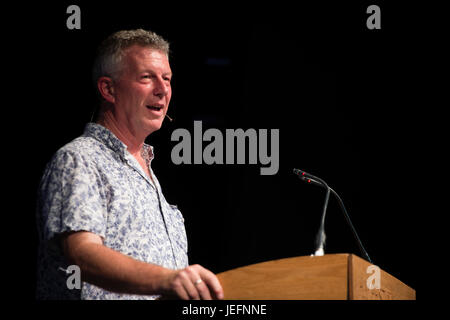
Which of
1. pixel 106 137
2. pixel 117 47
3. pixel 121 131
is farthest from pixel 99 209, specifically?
pixel 117 47

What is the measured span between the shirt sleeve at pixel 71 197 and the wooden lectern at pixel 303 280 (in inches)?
17.9

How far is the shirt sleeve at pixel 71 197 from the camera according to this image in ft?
4.86

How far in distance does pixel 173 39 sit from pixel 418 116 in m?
1.57

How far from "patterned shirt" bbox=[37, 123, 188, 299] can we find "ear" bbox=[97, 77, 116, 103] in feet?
0.61

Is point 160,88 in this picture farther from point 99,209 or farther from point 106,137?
point 99,209

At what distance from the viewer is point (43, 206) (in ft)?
5.16

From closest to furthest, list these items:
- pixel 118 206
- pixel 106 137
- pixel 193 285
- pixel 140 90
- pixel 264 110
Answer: pixel 193 285 < pixel 118 206 < pixel 106 137 < pixel 140 90 < pixel 264 110

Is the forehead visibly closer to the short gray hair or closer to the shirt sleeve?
the short gray hair

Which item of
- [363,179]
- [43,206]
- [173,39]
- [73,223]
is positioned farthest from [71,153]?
[363,179]

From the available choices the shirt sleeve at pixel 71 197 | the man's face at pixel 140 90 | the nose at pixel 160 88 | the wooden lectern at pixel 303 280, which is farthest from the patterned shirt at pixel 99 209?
the wooden lectern at pixel 303 280

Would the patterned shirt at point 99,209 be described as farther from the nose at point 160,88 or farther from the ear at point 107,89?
the nose at point 160,88

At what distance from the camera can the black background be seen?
2.76 m

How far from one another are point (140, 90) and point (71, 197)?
0.71 metres

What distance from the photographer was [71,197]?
→ 5.01ft
